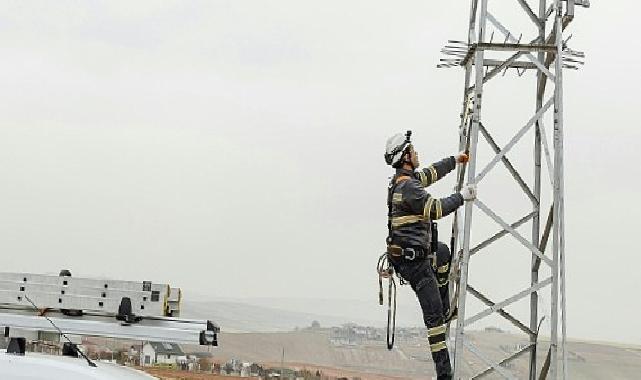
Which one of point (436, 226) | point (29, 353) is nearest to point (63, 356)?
point (29, 353)

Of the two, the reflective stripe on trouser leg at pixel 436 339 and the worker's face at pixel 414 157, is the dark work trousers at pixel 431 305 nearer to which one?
the reflective stripe on trouser leg at pixel 436 339

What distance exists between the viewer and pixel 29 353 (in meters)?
5.21

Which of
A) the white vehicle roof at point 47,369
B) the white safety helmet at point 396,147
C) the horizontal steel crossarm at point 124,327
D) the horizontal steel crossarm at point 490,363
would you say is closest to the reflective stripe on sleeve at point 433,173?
the white safety helmet at point 396,147

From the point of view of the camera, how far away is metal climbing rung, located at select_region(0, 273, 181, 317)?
5531mm

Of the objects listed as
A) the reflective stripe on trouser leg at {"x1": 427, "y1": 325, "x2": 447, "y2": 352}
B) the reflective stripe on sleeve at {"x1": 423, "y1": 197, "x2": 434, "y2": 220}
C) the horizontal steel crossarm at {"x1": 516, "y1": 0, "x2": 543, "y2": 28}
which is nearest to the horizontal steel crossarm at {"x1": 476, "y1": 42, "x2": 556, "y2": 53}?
the horizontal steel crossarm at {"x1": 516, "y1": 0, "x2": 543, "y2": 28}

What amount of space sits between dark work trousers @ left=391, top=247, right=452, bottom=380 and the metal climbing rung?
2783 mm

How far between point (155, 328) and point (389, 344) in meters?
3.69

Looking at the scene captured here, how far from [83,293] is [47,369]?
0.71 metres

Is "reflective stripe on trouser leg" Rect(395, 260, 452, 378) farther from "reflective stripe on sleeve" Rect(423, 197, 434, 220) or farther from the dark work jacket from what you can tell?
"reflective stripe on sleeve" Rect(423, 197, 434, 220)

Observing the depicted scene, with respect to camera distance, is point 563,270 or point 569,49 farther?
point 569,49

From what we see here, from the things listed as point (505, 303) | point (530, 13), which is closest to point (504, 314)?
point (505, 303)

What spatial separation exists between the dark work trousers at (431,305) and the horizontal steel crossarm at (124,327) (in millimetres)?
2898

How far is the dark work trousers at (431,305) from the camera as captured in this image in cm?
790

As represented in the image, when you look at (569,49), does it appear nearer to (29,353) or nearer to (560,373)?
A: (560,373)
